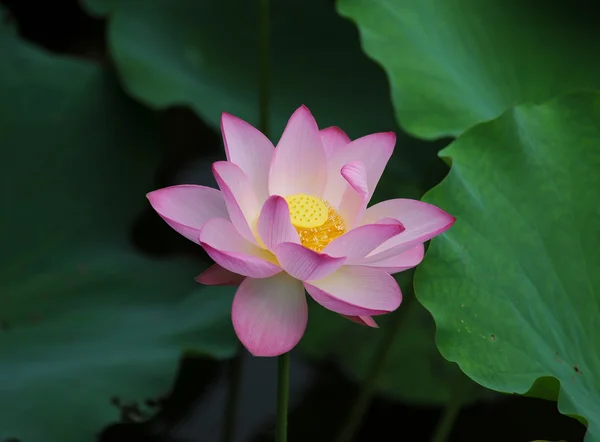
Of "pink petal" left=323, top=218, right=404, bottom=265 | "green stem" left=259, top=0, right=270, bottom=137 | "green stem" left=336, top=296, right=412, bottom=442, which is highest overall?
"pink petal" left=323, top=218, right=404, bottom=265

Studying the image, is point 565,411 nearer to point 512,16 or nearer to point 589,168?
point 589,168

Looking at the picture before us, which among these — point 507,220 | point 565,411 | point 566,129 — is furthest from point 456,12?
point 565,411

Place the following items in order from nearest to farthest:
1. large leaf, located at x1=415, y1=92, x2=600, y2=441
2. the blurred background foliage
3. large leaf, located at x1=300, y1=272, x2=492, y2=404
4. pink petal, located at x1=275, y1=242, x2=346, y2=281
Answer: pink petal, located at x1=275, y1=242, x2=346, y2=281 → large leaf, located at x1=415, y1=92, x2=600, y2=441 → the blurred background foliage → large leaf, located at x1=300, y1=272, x2=492, y2=404

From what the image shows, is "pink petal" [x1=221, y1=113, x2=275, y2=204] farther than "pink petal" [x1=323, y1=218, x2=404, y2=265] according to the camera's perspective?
Yes

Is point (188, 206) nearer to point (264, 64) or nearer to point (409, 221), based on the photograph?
point (409, 221)

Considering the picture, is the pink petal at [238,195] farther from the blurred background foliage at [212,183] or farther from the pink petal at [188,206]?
the blurred background foliage at [212,183]

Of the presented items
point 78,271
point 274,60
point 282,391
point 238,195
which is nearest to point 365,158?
point 238,195

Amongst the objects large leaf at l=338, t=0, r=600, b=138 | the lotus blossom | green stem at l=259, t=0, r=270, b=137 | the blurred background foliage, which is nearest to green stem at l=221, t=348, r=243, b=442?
the blurred background foliage

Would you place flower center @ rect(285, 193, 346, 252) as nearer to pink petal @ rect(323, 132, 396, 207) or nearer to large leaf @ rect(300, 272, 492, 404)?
pink petal @ rect(323, 132, 396, 207)
